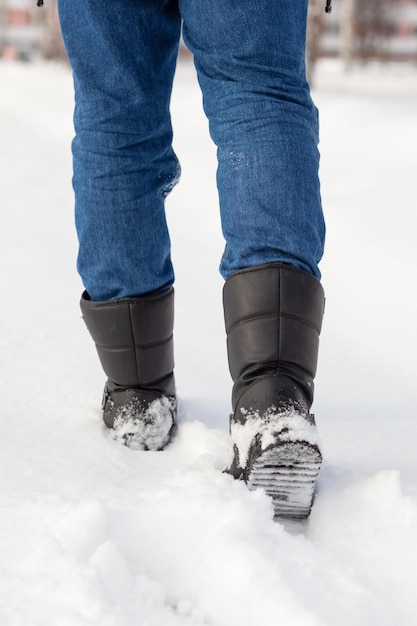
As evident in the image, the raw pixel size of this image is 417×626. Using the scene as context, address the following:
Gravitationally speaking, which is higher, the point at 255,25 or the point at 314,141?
the point at 255,25

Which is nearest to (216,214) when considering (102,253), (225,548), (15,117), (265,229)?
(102,253)

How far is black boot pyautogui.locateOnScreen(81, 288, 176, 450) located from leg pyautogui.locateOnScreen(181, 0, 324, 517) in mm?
219

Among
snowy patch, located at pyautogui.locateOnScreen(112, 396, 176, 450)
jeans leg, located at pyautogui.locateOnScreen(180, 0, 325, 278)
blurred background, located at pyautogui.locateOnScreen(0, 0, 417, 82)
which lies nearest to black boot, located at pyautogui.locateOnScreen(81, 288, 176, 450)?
snowy patch, located at pyautogui.locateOnScreen(112, 396, 176, 450)

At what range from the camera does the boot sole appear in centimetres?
81

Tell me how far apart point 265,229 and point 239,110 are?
152 millimetres

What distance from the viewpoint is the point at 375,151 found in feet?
9.98

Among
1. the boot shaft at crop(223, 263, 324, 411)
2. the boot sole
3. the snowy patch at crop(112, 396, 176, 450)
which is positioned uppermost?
the boot shaft at crop(223, 263, 324, 411)

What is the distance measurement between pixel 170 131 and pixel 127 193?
122 millimetres

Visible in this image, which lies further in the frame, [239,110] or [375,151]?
[375,151]

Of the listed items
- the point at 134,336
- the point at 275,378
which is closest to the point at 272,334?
the point at 275,378

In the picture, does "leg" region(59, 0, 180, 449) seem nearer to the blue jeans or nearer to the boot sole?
the blue jeans

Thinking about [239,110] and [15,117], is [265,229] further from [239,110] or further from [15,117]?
[15,117]

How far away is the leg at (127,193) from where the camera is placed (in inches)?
39.1

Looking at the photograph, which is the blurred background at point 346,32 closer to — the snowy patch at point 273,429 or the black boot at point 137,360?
the black boot at point 137,360
